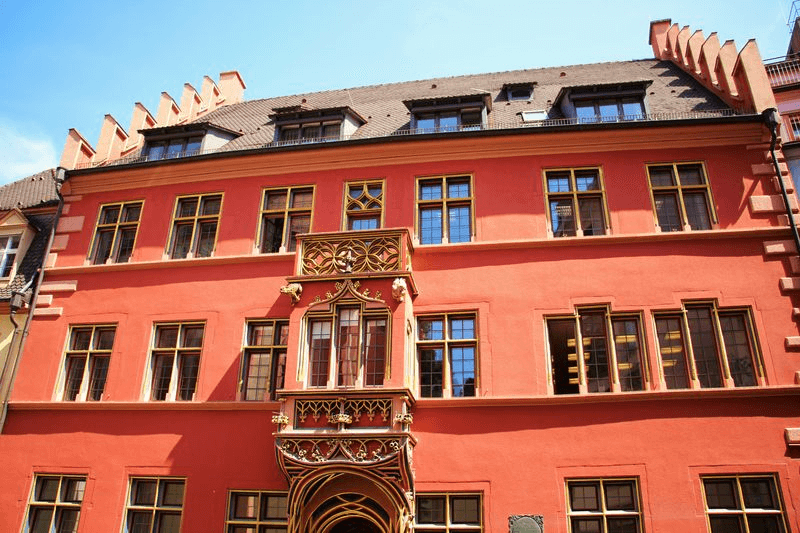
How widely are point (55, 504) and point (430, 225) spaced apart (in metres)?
11.0

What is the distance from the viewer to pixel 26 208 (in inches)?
747

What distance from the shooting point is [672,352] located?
1345cm

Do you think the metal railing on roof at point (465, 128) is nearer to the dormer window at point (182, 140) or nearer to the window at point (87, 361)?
the dormer window at point (182, 140)

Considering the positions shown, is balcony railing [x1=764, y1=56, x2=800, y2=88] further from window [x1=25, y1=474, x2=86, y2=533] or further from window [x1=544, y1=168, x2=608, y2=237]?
window [x1=25, y1=474, x2=86, y2=533]

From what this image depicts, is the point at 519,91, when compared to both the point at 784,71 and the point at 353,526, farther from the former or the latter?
the point at 353,526

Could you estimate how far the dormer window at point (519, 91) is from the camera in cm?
1905

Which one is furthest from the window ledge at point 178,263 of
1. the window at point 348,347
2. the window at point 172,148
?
the window at point 172,148

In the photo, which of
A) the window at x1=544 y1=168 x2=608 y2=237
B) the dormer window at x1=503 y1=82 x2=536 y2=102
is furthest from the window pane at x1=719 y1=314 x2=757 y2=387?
the dormer window at x1=503 y1=82 x2=536 y2=102

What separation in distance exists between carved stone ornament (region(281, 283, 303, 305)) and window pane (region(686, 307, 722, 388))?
8.61 m

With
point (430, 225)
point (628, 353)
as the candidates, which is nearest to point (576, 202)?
point (430, 225)

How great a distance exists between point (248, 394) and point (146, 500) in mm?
3218

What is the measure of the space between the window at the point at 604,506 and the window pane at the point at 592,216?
18.7 ft

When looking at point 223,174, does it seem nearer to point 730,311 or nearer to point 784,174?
point 730,311

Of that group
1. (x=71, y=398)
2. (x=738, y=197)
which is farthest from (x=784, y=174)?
(x=71, y=398)
